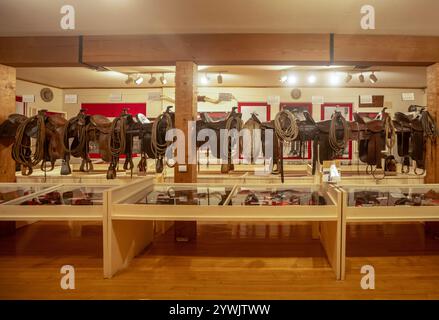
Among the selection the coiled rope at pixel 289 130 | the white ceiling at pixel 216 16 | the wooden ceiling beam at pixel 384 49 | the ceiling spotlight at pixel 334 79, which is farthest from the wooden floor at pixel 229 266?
the ceiling spotlight at pixel 334 79

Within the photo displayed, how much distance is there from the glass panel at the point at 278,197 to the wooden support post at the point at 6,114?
2.71 metres

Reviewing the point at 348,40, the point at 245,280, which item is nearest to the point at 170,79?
the point at 348,40

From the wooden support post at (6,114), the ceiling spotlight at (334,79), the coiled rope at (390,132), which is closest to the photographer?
the coiled rope at (390,132)

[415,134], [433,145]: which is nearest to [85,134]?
[415,134]

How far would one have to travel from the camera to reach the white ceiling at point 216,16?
2.96m

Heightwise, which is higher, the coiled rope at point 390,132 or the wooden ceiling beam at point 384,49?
the wooden ceiling beam at point 384,49

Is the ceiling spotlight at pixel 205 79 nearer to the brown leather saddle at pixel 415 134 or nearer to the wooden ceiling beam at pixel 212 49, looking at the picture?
the wooden ceiling beam at pixel 212 49

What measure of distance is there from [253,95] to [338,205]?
4624 millimetres

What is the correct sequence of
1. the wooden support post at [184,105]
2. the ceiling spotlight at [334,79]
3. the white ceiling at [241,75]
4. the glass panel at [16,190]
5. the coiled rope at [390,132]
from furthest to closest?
1. the ceiling spotlight at [334,79]
2. the white ceiling at [241,75]
3. the wooden support post at [184,105]
4. the coiled rope at [390,132]
5. the glass panel at [16,190]

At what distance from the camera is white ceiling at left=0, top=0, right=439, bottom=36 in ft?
9.71

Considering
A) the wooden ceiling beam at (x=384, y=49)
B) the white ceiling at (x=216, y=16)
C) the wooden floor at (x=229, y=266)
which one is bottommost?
the wooden floor at (x=229, y=266)

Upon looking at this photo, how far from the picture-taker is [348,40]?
3639mm

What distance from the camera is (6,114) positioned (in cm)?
407
